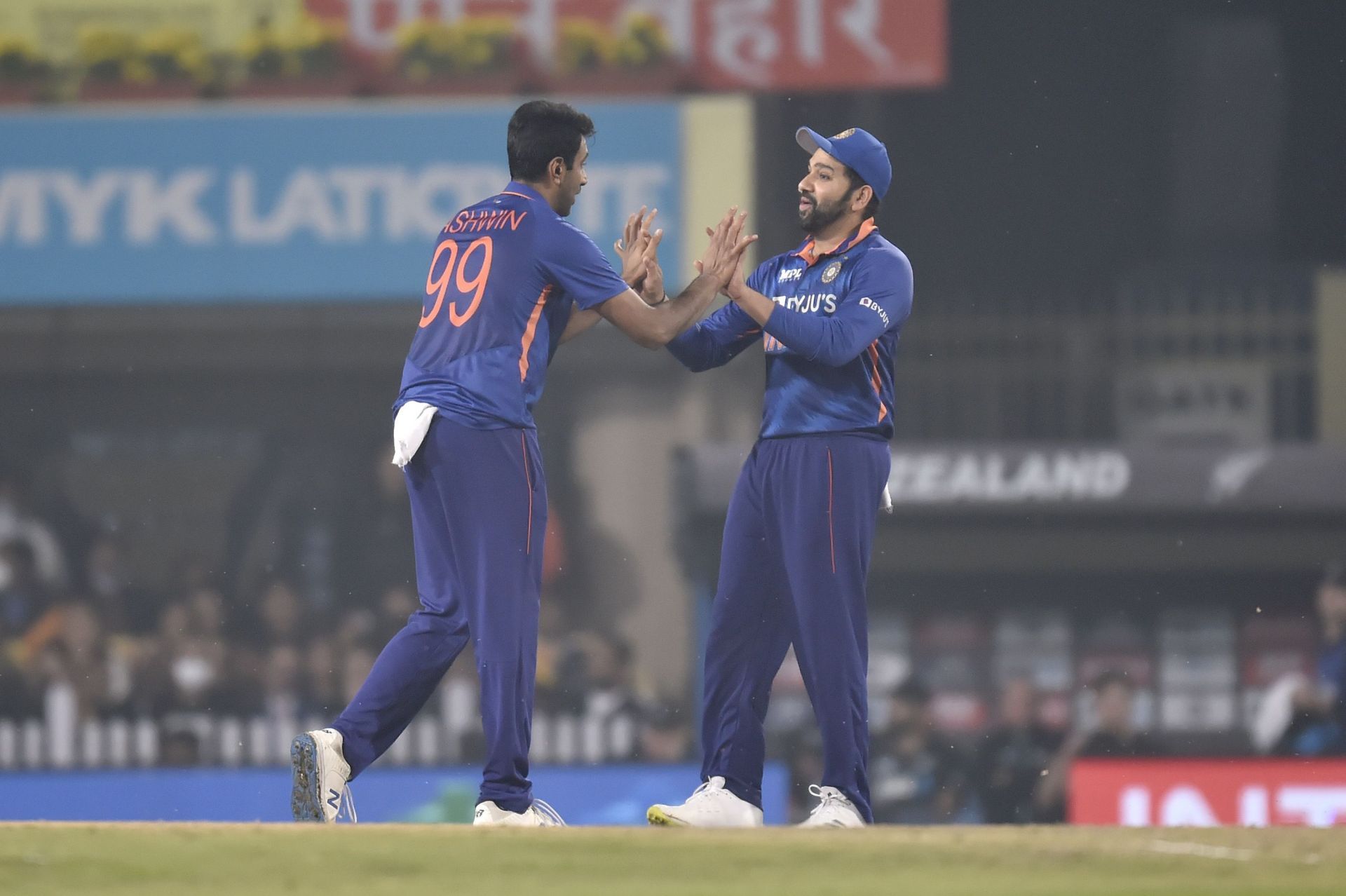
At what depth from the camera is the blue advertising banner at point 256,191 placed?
48.4 feet

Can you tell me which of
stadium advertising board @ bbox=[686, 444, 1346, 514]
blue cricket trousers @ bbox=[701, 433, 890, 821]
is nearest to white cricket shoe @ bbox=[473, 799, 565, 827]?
blue cricket trousers @ bbox=[701, 433, 890, 821]

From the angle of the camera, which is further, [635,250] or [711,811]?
[635,250]

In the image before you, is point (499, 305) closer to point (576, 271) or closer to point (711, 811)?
point (576, 271)

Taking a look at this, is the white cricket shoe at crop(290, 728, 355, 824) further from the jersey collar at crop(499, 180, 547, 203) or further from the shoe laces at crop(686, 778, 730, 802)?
the jersey collar at crop(499, 180, 547, 203)

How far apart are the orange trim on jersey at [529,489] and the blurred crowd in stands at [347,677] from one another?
698 cm

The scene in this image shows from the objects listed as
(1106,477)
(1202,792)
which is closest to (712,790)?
(1202,792)

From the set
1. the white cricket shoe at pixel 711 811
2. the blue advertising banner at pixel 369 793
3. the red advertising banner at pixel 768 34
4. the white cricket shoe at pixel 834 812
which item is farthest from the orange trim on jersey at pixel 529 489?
the red advertising banner at pixel 768 34

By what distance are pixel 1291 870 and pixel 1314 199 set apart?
41.7ft

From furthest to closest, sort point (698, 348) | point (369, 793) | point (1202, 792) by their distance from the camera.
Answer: point (369, 793)
point (1202, 792)
point (698, 348)

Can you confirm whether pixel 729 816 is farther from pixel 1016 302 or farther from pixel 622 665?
pixel 1016 302

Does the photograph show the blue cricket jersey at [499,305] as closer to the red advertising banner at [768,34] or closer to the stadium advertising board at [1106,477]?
the stadium advertising board at [1106,477]

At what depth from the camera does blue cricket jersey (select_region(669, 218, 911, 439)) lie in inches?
197

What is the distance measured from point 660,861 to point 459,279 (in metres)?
1.65

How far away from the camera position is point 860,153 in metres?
5.28
